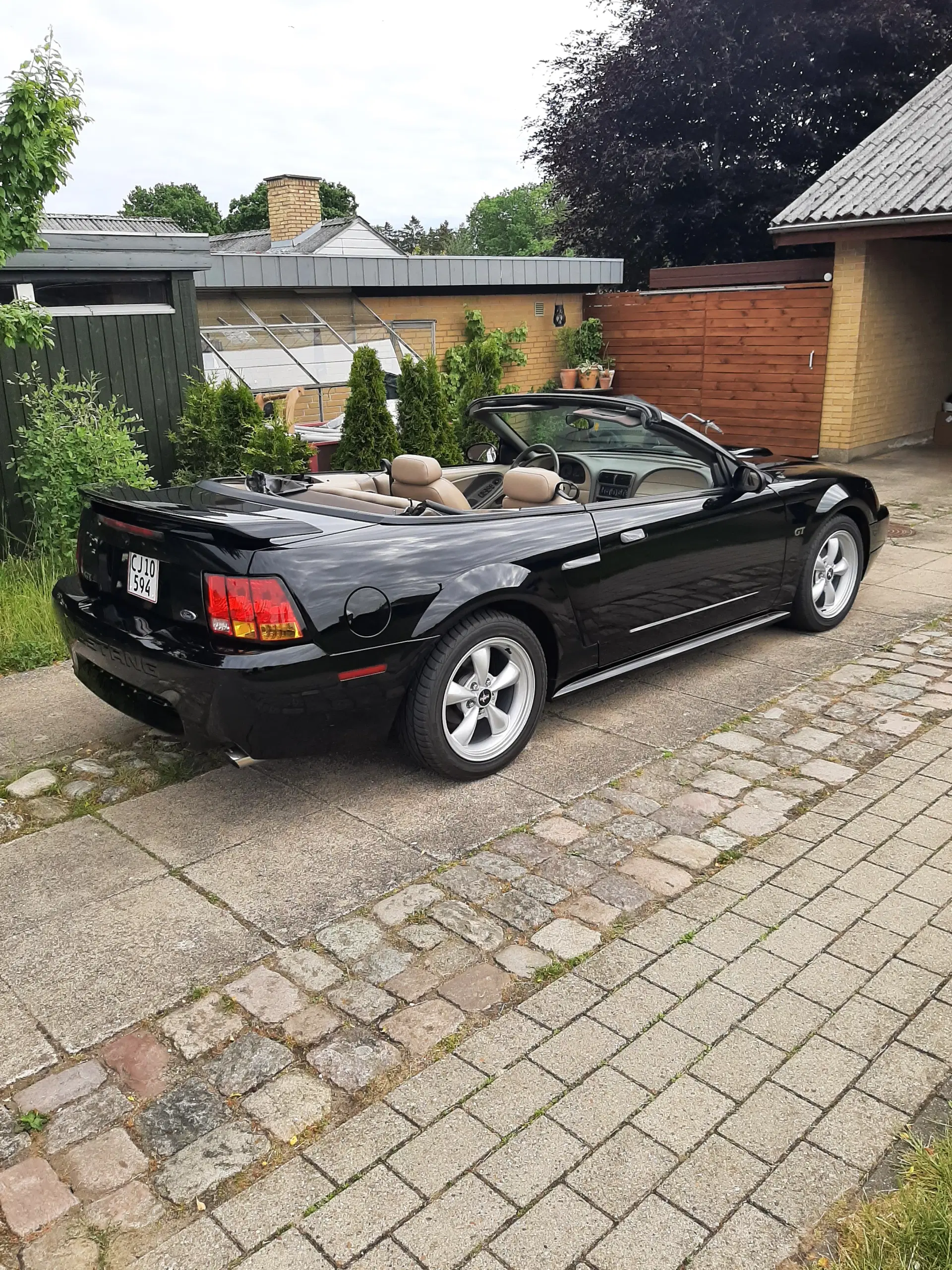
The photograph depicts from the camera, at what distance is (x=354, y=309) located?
13.2 m

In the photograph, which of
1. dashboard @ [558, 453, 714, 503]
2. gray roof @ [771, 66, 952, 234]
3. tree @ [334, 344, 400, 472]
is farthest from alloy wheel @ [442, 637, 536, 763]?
gray roof @ [771, 66, 952, 234]

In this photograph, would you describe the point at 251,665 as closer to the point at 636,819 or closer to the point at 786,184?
the point at 636,819

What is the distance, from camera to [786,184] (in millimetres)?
23234

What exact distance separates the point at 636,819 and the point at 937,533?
6.29 m

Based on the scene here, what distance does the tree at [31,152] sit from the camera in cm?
499

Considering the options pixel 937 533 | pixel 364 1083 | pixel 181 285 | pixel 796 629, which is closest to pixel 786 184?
pixel 937 533

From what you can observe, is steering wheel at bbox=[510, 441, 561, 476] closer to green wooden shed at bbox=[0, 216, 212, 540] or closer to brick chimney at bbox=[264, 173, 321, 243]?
green wooden shed at bbox=[0, 216, 212, 540]

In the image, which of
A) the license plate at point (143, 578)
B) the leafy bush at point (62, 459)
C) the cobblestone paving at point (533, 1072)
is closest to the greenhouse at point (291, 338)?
the leafy bush at point (62, 459)

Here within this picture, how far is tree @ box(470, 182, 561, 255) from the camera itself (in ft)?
298

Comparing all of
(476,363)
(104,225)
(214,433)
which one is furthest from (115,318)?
(476,363)

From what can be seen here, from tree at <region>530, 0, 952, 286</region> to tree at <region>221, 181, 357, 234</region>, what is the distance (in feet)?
160

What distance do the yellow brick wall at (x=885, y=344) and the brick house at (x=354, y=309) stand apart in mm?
4292

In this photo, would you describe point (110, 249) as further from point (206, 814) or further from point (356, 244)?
point (356, 244)

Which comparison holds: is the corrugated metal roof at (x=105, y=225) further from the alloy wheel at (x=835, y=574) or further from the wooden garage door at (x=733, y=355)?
the wooden garage door at (x=733, y=355)
